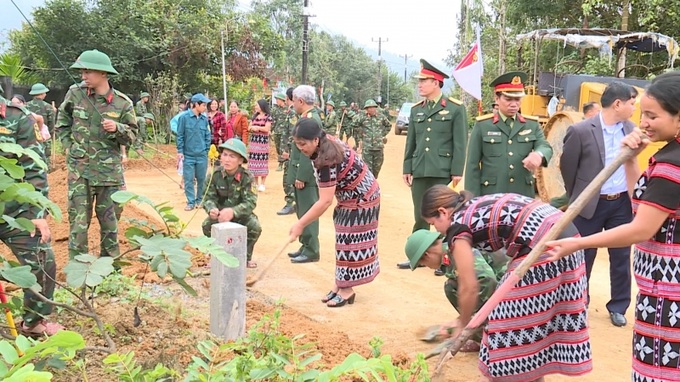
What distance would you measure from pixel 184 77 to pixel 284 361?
21.0 m

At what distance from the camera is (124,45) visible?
789 inches

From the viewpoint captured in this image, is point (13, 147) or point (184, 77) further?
point (184, 77)

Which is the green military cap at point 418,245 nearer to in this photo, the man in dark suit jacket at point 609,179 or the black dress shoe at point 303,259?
the man in dark suit jacket at point 609,179

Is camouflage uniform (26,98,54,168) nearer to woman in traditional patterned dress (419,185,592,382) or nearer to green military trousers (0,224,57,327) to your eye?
green military trousers (0,224,57,327)

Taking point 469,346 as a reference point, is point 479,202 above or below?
above

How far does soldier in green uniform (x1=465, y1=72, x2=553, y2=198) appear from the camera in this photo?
5.18m

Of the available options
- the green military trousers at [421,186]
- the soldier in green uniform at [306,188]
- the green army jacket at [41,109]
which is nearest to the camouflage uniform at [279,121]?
the green army jacket at [41,109]

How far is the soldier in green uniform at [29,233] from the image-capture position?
3773 millimetres

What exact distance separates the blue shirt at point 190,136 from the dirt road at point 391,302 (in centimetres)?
112

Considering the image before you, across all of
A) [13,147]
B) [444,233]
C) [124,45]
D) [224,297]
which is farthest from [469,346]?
[124,45]

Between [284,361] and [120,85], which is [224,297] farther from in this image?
[120,85]

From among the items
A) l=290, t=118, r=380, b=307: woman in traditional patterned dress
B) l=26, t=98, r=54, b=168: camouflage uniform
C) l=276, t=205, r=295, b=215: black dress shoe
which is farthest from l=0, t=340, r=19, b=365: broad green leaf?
l=26, t=98, r=54, b=168: camouflage uniform

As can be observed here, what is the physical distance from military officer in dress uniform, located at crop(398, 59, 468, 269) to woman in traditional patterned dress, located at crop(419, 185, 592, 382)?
2.73m

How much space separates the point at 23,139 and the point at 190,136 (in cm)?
559
